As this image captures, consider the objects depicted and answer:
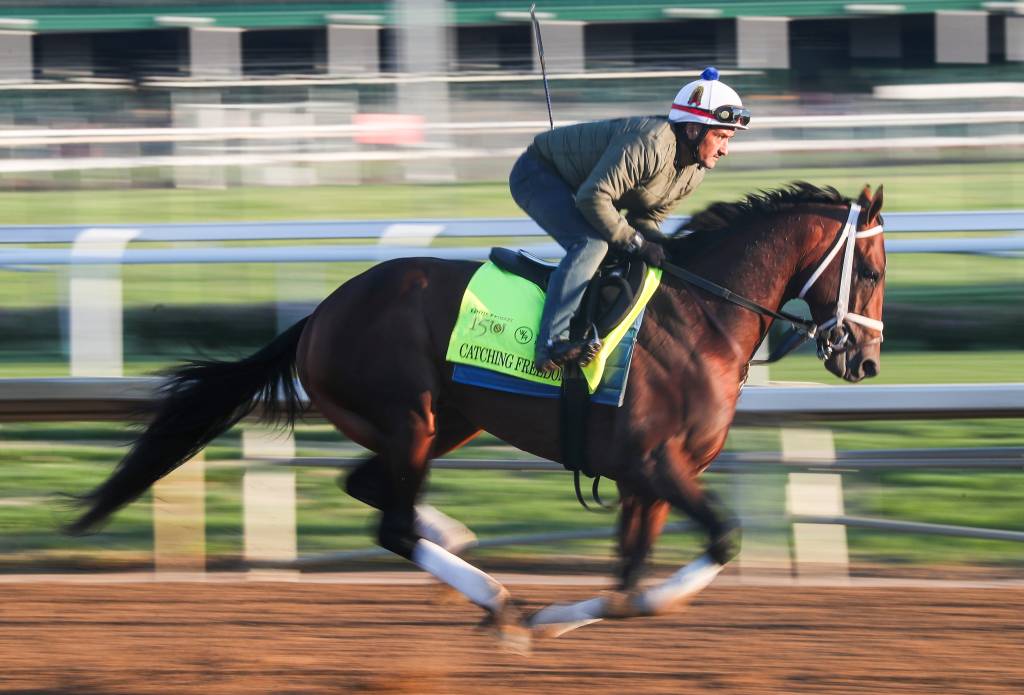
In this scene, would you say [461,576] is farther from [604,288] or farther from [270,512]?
[270,512]

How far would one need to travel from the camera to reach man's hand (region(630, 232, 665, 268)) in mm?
4148

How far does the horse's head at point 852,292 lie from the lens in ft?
13.6

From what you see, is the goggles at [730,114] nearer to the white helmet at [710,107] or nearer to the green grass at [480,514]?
the white helmet at [710,107]

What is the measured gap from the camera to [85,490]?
646 cm

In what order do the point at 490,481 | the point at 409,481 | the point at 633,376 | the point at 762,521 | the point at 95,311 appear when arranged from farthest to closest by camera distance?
the point at 490,481
the point at 95,311
the point at 762,521
the point at 409,481
the point at 633,376

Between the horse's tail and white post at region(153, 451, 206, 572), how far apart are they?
2.74 feet

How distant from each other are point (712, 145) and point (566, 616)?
4.70ft

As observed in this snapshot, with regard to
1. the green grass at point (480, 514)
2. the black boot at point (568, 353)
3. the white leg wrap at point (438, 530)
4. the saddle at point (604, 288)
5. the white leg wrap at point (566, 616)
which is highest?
the saddle at point (604, 288)

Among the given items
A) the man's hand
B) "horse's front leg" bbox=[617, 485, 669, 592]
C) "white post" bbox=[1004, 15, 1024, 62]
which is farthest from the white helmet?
"white post" bbox=[1004, 15, 1024, 62]

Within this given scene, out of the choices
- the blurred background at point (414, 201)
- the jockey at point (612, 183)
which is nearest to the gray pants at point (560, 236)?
the jockey at point (612, 183)

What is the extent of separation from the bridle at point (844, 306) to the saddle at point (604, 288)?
1.81ft

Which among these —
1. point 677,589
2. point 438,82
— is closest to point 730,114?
point 677,589

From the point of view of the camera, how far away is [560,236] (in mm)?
4234

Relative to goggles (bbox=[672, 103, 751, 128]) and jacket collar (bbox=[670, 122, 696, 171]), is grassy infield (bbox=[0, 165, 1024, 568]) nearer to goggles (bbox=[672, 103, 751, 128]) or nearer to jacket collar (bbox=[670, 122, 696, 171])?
jacket collar (bbox=[670, 122, 696, 171])
